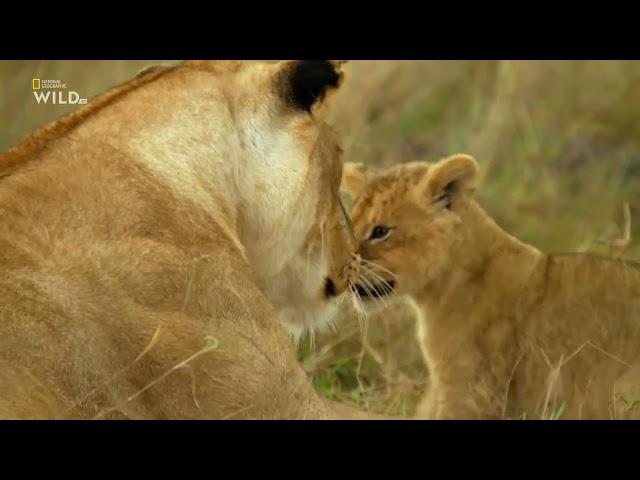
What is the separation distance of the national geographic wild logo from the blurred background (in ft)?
0.12

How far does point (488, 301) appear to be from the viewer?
4695 mm

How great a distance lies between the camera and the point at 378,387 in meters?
5.18

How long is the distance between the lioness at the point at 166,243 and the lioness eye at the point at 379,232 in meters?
0.90

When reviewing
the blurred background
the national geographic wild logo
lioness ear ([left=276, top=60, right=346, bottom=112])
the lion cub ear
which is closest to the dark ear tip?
lioness ear ([left=276, top=60, right=346, bottom=112])

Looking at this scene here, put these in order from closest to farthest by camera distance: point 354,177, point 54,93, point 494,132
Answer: point 354,177 < point 54,93 < point 494,132

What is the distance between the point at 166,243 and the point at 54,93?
3468 millimetres

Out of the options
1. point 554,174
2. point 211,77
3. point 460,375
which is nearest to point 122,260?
point 211,77

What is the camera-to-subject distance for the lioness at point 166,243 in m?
3.10

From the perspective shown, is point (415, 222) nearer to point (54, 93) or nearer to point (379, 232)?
point (379, 232)

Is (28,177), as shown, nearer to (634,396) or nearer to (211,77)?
(211,77)

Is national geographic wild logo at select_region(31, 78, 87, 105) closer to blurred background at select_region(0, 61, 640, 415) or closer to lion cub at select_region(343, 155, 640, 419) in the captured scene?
blurred background at select_region(0, 61, 640, 415)

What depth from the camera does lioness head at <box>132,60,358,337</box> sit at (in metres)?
3.61

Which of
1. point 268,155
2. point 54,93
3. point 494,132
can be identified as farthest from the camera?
point 494,132

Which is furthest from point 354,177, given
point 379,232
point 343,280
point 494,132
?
point 494,132
